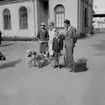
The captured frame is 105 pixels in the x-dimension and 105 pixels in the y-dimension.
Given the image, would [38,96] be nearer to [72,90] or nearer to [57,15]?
[72,90]

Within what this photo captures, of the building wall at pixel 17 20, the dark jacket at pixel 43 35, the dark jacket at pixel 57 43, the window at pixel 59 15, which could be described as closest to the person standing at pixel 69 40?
the dark jacket at pixel 57 43

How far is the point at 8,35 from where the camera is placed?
882 inches

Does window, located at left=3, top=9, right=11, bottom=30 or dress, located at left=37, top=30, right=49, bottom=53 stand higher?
window, located at left=3, top=9, right=11, bottom=30

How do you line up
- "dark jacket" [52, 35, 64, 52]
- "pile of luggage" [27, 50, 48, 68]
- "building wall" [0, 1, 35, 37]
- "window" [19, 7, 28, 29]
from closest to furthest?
"dark jacket" [52, 35, 64, 52]
"pile of luggage" [27, 50, 48, 68]
"building wall" [0, 1, 35, 37]
"window" [19, 7, 28, 29]

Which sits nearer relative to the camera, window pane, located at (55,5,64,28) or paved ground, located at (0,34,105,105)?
paved ground, located at (0,34,105,105)

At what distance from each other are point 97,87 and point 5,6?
19.6 m

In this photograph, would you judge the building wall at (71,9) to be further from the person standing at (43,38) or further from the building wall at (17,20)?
the person standing at (43,38)

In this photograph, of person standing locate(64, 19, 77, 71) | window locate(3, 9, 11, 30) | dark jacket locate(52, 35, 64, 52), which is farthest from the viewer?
window locate(3, 9, 11, 30)

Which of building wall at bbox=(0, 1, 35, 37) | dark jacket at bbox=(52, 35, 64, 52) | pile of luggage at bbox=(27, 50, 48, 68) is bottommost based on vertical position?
pile of luggage at bbox=(27, 50, 48, 68)

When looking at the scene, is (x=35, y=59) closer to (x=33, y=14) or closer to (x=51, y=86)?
(x=51, y=86)

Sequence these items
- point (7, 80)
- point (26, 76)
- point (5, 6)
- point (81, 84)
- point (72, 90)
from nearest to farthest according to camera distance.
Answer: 1. point (72, 90)
2. point (81, 84)
3. point (7, 80)
4. point (26, 76)
5. point (5, 6)

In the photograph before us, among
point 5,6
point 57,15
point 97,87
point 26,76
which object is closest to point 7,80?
point 26,76

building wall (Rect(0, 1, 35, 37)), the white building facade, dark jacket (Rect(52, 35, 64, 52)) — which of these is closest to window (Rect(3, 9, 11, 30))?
the white building facade

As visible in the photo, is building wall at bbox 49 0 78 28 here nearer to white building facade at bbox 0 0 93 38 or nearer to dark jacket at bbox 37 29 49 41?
white building facade at bbox 0 0 93 38
